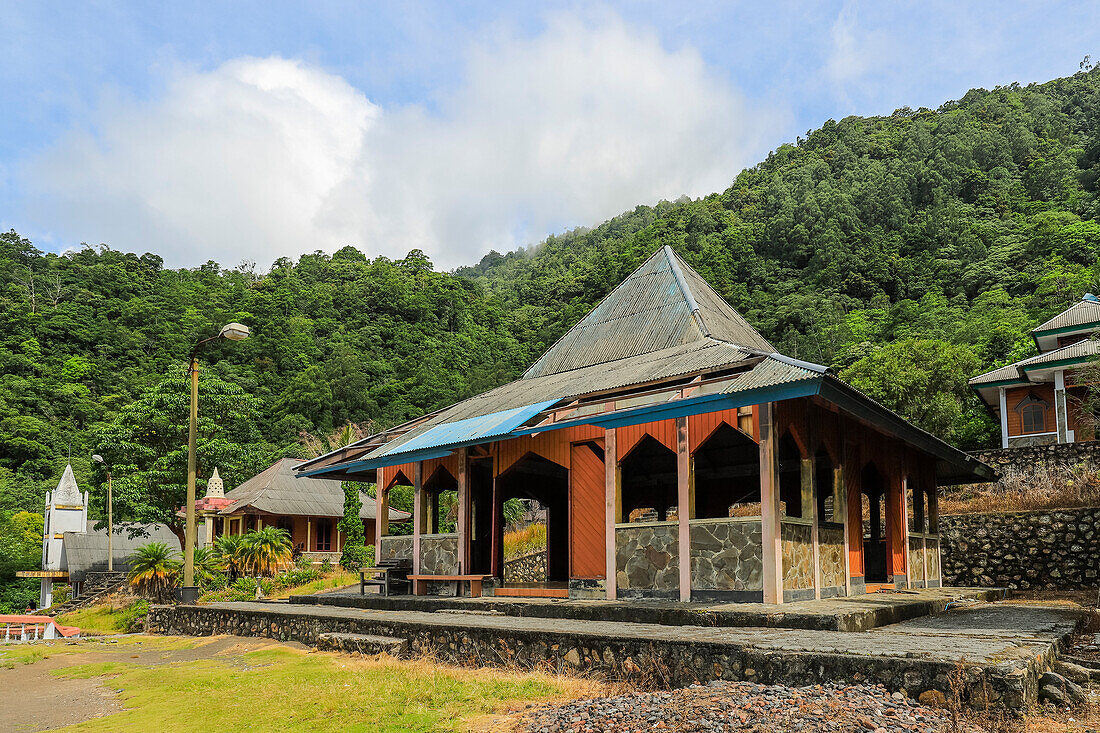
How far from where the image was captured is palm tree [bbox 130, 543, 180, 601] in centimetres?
2370

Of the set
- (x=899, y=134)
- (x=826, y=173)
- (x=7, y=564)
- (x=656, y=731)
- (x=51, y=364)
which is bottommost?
(x=7, y=564)

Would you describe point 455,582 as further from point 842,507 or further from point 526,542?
point 526,542

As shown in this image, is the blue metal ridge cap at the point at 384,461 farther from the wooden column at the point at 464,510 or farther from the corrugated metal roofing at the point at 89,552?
the corrugated metal roofing at the point at 89,552

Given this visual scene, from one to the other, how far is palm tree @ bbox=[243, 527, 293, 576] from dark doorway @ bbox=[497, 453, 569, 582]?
10351 millimetres

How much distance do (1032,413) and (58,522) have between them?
44.2 meters

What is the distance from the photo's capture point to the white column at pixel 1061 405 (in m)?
26.8

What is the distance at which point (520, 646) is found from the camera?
864 centimetres

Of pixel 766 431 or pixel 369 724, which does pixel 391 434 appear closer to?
pixel 766 431

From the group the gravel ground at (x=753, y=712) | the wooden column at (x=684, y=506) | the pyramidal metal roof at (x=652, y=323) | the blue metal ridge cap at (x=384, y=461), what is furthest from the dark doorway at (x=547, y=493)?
the gravel ground at (x=753, y=712)

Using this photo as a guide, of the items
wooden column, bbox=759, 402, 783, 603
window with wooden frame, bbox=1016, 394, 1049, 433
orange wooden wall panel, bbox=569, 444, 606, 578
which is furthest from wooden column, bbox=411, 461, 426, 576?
window with wooden frame, bbox=1016, 394, 1049, 433

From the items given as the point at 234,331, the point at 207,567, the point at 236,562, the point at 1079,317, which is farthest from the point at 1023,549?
the point at 207,567

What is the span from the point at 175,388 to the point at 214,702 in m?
25.9

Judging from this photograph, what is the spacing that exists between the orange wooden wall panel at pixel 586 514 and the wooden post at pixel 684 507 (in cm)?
240

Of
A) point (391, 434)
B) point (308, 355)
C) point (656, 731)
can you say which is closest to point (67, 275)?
point (308, 355)
